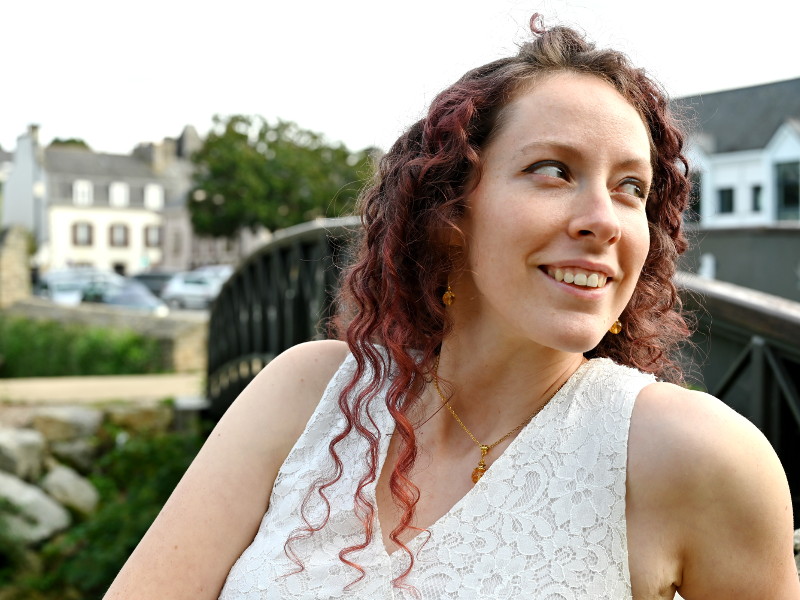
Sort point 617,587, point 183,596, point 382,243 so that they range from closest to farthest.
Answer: point 617,587, point 183,596, point 382,243

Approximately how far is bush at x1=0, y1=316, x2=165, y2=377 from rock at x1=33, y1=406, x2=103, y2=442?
242 inches

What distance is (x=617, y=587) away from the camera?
133 centimetres

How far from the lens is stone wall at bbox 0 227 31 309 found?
2225 cm

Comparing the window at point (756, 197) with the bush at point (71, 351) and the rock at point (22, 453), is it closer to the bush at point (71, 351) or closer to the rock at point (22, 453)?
the bush at point (71, 351)

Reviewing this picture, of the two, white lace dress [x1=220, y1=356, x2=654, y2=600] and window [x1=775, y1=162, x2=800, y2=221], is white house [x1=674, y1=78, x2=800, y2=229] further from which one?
white lace dress [x1=220, y1=356, x2=654, y2=600]

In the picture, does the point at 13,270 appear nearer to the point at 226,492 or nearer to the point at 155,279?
the point at 155,279

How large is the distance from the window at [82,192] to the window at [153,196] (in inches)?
133

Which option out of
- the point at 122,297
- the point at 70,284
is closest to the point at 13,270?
the point at 122,297

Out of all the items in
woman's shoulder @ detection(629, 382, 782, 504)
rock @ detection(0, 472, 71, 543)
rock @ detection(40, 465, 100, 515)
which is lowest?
rock @ detection(40, 465, 100, 515)

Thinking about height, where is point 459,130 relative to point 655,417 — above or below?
above

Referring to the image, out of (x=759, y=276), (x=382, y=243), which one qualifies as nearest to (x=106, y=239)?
(x=759, y=276)

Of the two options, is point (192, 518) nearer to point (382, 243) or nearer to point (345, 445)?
point (345, 445)

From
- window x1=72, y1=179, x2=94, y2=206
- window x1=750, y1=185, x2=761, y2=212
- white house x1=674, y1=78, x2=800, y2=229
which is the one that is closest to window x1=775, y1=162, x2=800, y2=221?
white house x1=674, y1=78, x2=800, y2=229

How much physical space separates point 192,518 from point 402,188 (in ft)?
2.27
